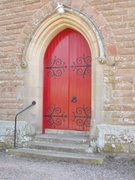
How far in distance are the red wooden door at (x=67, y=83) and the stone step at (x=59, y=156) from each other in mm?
1013

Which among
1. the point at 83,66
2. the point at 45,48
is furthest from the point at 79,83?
the point at 45,48

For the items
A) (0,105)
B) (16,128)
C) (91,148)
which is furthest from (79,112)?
(0,105)

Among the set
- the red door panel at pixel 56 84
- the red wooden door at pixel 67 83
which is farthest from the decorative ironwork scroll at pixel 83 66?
the red door panel at pixel 56 84

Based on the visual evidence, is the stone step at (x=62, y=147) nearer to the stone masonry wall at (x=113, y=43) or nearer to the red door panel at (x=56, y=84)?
the stone masonry wall at (x=113, y=43)

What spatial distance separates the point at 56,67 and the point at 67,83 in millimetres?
513

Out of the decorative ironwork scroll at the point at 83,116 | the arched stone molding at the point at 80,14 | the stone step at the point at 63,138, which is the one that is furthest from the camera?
the decorative ironwork scroll at the point at 83,116

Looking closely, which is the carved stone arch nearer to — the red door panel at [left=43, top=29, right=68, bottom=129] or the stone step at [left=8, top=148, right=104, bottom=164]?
the red door panel at [left=43, top=29, right=68, bottom=129]

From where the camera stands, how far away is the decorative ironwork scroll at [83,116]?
6.56m

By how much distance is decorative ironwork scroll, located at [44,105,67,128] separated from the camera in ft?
22.5

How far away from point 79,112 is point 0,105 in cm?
204

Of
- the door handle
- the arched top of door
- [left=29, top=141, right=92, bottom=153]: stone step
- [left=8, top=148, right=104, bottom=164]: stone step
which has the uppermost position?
the arched top of door

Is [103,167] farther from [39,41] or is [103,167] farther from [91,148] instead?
[39,41]

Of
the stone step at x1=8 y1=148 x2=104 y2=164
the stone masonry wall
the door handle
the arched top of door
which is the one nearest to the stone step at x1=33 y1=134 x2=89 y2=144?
the stone step at x1=8 y1=148 x2=104 y2=164

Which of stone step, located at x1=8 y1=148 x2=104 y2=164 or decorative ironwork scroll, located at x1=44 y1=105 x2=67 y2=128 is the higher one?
decorative ironwork scroll, located at x1=44 y1=105 x2=67 y2=128
